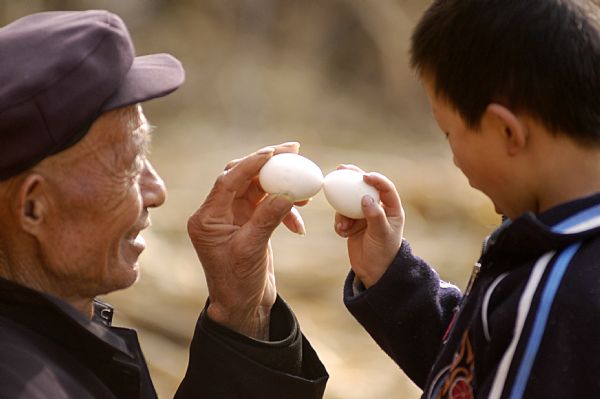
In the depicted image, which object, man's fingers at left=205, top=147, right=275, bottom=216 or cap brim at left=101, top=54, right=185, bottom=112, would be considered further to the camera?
man's fingers at left=205, top=147, right=275, bottom=216

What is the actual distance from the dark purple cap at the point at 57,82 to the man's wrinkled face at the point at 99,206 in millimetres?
53

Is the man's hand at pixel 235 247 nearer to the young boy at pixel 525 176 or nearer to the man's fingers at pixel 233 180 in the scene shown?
the man's fingers at pixel 233 180

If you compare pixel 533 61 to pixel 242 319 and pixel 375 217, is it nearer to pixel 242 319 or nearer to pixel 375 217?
pixel 375 217

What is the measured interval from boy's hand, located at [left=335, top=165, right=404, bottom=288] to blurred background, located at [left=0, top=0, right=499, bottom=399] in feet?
8.95

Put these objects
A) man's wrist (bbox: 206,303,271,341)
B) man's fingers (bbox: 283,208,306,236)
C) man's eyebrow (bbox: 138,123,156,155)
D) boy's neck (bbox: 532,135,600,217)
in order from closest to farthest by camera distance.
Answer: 1. boy's neck (bbox: 532,135,600,217)
2. man's eyebrow (bbox: 138,123,156,155)
3. man's wrist (bbox: 206,303,271,341)
4. man's fingers (bbox: 283,208,306,236)

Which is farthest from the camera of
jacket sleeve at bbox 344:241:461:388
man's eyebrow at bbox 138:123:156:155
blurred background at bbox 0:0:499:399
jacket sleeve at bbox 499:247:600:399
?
blurred background at bbox 0:0:499:399

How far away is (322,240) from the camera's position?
6219mm

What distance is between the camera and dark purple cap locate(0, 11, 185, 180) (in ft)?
5.53

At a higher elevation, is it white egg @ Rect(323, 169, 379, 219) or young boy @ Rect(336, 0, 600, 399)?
young boy @ Rect(336, 0, 600, 399)

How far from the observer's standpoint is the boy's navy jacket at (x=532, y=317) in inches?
62.8

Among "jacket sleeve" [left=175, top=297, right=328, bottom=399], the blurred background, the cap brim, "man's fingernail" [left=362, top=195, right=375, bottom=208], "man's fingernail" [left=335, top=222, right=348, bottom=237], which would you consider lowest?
the blurred background

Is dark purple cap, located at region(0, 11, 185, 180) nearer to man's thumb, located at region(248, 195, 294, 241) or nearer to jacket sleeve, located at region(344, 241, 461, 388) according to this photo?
man's thumb, located at region(248, 195, 294, 241)

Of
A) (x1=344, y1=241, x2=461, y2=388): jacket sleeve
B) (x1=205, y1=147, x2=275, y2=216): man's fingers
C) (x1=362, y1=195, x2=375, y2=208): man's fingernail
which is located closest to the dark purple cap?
(x1=205, y1=147, x2=275, y2=216): man's fingers

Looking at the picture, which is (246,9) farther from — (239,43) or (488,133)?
(488,133)
